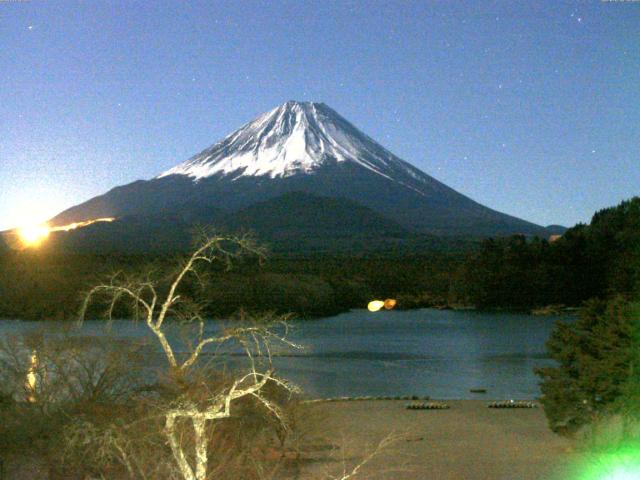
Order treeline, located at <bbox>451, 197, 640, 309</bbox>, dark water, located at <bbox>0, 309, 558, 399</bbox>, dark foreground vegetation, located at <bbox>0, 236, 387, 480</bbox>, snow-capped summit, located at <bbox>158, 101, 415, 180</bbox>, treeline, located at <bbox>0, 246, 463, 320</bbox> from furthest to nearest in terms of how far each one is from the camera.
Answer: snow-capped summit, located at <bbox>158, 101, 415, 180</bbox>
treeline, located at <bbox>451, 197, 640, 309</bbox>
treeline, located at <bbox>0, 246, 463, 320</bbox>
dark water, located at <bbox>0, 309, 558, 399</bbox>
dark foreground vegetation, located at <bbox>0, 236, 387, 480</bbox>

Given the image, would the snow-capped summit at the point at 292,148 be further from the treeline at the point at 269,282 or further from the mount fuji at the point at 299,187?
the treeline at the point at 269,282

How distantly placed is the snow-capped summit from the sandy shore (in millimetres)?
76596

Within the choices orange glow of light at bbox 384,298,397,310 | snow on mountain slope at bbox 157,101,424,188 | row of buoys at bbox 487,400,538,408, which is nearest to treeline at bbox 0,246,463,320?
orange glow of light at bbox 384,298,397,310

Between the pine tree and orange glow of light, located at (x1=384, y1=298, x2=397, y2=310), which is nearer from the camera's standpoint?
the pine tree

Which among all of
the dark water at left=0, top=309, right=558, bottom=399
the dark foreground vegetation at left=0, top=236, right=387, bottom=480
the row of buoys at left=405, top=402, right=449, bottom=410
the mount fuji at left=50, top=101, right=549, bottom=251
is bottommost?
the dark water at left=0, top=309, right=558, bottom=399

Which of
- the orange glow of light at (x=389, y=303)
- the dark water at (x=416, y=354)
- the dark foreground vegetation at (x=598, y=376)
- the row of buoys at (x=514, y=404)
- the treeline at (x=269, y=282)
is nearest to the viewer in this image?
the dark foreground vegetation at (x=598, y=376)

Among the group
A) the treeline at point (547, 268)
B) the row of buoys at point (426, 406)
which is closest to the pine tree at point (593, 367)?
the row of buoys at point (426, 406)

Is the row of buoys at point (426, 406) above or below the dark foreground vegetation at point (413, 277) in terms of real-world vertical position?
below

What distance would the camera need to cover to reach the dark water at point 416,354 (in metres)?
21.4

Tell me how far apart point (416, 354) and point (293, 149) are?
218 feet

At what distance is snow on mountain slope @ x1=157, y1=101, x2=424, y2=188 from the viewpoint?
92.7 metres

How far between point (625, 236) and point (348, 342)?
17583 millimetres

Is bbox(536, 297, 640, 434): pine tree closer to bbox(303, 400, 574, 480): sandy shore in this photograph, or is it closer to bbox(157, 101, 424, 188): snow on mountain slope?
bbox(303, 400, 574, 480): sandy shore

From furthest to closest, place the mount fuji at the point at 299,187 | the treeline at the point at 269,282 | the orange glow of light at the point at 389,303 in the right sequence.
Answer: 1. the mount fuji at the point at 299,187
2. the orange glow of light at the point at 389,303
3. the treeline at the point at 269,282
